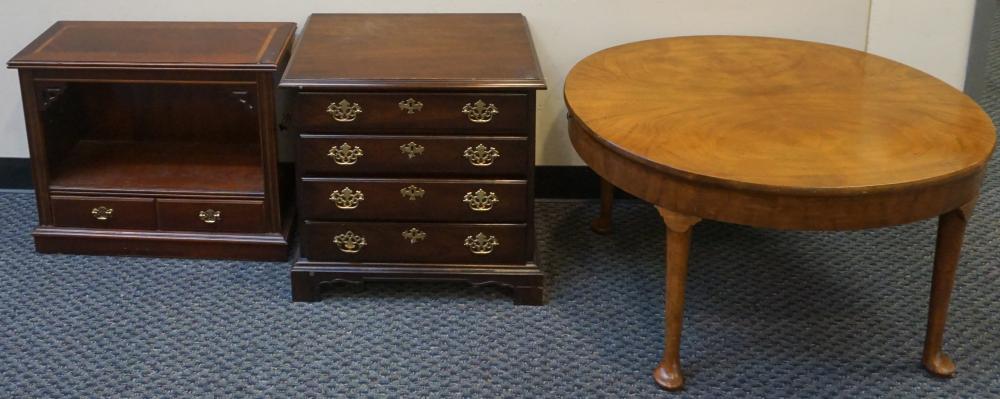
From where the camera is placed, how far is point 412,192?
8.27ft

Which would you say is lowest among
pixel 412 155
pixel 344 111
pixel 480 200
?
pixel 480 200

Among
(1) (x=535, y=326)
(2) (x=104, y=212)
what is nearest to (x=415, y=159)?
(1) (x=535, y=326)

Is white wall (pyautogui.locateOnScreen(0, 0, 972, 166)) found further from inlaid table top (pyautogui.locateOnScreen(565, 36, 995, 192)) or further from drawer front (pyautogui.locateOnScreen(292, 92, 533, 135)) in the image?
drawer front (pyautogui.locateOnScreen(292, 92, 533, 135))

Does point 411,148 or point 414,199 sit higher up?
point 411,148

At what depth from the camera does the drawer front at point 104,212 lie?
2.79m

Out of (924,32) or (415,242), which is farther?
(924,32)

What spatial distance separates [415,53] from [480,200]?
Result: 14.2 inches

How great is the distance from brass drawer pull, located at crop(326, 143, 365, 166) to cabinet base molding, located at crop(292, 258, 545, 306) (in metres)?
0.25

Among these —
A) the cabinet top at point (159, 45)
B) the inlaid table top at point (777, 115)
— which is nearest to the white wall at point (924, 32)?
the inlaid table top at point (777, 115)

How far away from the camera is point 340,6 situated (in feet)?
9.52

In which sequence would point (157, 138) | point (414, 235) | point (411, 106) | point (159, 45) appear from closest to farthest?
point (411, 106), point (414, 235), point (159, 45), point (157, 138)

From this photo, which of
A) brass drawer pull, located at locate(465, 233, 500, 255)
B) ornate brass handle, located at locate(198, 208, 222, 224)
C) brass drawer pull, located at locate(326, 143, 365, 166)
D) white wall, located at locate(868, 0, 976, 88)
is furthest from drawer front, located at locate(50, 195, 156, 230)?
white wall, located at locate(868, 0, 976, 88)

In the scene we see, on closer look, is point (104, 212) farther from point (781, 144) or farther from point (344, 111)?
point (781, 144)

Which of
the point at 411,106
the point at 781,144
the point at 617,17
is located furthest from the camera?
the point at 617,17
